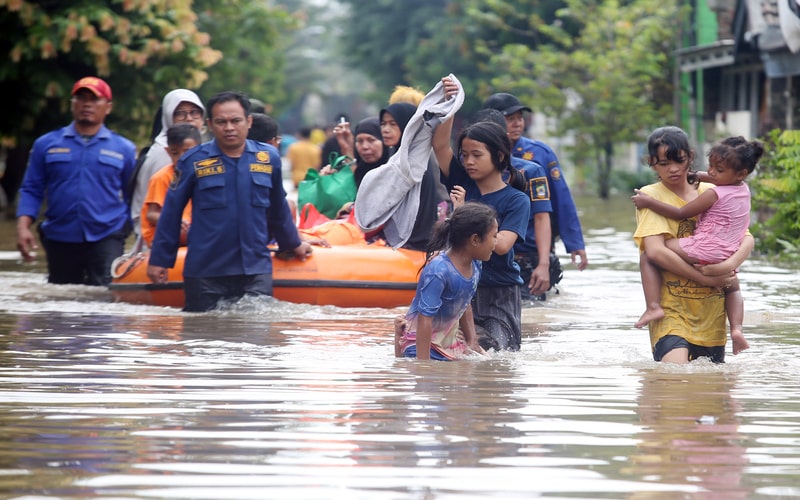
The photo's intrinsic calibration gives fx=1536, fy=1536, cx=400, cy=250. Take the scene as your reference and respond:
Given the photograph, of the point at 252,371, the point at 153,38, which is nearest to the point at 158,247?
the point at 252,371

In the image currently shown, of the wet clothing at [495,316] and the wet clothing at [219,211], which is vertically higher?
the wet clothing at [219,211]

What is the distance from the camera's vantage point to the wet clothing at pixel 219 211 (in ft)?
34.1

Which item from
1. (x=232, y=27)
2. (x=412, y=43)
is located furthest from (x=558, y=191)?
(x=412, y=43)

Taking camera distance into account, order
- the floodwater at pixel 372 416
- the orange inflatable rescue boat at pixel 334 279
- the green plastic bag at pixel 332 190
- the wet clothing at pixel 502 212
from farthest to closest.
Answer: the green plastic bag at pixel 332 190 → the orange inflatable rescue boat at pixel 334 279 → the wet clothing at pixel 502 212 → the floodwater at pixel 372 416

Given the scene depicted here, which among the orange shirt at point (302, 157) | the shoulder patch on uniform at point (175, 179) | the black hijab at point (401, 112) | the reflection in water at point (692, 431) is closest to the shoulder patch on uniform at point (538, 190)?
the black hijab at point (401, 112)

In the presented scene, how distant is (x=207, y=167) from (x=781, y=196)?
26.0ft

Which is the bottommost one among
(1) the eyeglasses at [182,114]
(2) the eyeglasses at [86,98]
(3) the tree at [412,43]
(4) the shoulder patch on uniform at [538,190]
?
(4) the shoulder patch on uniform at [538,190]

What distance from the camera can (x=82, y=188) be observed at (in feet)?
39.9

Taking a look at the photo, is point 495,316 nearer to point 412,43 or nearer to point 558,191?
point 558,191

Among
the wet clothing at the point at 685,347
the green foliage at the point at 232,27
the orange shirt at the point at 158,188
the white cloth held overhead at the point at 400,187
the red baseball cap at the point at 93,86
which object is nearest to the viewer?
the wet clothing at the point at 685,347

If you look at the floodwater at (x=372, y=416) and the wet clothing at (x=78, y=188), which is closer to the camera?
the floodwater at (x=372, y=416)

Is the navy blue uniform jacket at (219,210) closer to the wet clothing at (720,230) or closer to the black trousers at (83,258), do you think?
the black trousers at (83,258)

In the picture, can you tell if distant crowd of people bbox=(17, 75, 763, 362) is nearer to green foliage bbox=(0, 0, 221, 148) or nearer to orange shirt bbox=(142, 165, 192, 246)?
orange shirt bbox=(142, 165, 192, 246)

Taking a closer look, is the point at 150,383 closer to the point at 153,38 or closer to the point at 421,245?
the point at 421,245
